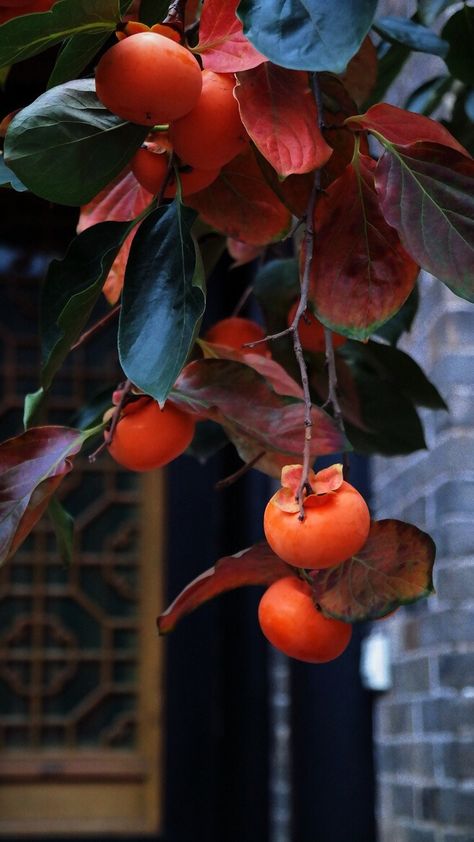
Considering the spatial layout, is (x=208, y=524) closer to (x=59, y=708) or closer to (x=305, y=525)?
(x=59, y=708)

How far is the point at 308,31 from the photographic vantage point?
0.42 metres

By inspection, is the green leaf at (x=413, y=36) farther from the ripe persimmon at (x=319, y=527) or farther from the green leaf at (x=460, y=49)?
the ripe persimmon at (x=319, y=527)

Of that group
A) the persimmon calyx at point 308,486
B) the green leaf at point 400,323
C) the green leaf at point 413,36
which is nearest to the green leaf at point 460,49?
the green leaf at point 413,36

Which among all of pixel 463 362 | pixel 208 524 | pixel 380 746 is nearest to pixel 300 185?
pixel 463 362

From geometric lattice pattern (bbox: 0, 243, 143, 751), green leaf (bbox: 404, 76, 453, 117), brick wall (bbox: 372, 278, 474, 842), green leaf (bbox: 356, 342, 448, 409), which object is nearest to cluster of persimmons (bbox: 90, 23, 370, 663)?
green leaf (bbox: 356, 342, 448, 409)

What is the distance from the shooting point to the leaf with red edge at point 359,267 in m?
0.50

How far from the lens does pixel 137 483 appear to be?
2064 millimetres

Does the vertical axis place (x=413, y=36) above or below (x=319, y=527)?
above

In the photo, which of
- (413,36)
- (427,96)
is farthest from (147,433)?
(427,96)

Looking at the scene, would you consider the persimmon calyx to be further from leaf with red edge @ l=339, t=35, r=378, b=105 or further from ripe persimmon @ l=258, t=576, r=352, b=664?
leaf with red edge @ l=339, t=35, r=378, b=105

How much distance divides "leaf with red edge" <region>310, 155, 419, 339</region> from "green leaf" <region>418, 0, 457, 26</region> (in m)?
0.33

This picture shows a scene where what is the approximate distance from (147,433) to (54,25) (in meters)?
0.19

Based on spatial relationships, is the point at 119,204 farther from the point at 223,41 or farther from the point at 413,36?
the point at 413,36

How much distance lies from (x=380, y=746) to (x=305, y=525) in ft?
4.40
